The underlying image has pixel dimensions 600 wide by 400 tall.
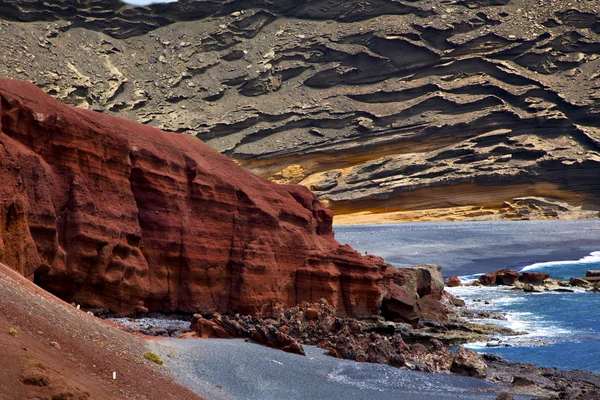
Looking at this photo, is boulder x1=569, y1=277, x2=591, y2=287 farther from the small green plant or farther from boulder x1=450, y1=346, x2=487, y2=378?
the small green plant

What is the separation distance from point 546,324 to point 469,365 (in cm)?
1253

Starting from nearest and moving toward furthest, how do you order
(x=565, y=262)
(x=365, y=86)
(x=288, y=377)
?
(x=288, y=377) → (x=565, y=262) → (x=365, y=86)

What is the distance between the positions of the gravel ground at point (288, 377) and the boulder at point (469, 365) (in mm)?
378

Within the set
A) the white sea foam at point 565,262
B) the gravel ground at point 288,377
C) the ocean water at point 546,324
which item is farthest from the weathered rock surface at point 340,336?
the white sea foam at point 565,262

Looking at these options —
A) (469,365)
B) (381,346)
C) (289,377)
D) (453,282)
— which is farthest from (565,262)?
(289,377)

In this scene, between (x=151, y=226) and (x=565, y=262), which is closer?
(x=151, y=226)

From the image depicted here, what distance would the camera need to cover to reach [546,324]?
1251 inches

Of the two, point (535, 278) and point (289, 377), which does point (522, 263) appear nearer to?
point (535, 278)

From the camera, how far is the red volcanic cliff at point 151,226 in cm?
1903

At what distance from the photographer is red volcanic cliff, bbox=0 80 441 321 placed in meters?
19.0

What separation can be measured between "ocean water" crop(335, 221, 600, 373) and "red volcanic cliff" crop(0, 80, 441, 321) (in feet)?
18.9

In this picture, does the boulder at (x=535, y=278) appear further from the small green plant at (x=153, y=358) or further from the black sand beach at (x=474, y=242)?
the small green plant at (x=153, y=358)

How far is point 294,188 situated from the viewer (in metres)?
27.7

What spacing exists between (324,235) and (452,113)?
71985 millimetres
